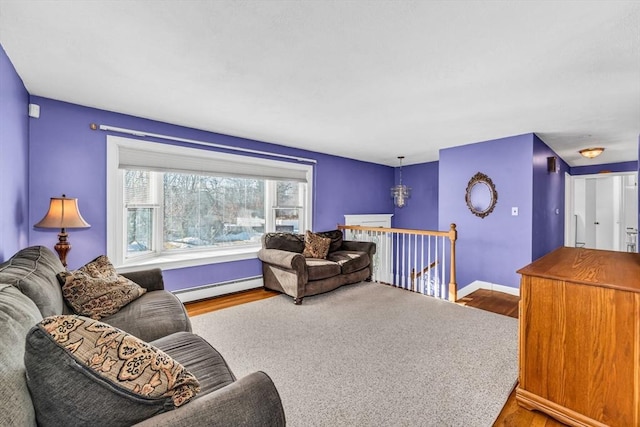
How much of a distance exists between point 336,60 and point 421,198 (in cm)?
482

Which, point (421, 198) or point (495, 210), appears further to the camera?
point (421, 198)

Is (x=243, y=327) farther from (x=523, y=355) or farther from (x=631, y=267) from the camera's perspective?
(x=631, y=267)

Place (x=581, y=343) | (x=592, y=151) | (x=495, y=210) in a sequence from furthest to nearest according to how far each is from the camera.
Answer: (x=592, y=151)
(x=495, y=210)
(x=581, y=343)

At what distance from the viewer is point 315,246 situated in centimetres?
420

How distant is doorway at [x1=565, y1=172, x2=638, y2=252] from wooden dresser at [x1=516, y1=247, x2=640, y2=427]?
568cm

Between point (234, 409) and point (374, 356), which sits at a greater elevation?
point (234, 409)

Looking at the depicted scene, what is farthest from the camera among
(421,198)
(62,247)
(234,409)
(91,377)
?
(421,198)

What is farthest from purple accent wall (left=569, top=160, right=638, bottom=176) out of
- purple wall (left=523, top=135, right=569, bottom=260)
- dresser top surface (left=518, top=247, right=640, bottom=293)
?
dresser top surface (left=518, top=247, right=640, bottom=293)

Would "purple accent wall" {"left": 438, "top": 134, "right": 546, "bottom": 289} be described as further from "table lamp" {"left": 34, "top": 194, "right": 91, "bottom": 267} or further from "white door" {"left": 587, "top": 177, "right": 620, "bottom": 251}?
"table lamp" {"left": 34, "top": 194, "right": 91, "bottom": 267}

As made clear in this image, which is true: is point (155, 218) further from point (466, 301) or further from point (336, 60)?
point (466, 301)

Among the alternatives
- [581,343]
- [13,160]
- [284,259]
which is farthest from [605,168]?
[13,160]

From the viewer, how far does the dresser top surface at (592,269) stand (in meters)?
1.46

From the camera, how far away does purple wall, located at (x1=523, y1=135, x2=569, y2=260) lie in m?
4.08

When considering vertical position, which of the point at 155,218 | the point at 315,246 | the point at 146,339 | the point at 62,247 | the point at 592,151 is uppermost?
the point at 592,151
